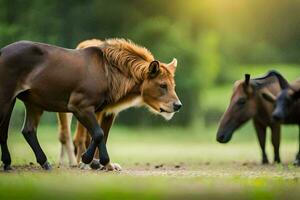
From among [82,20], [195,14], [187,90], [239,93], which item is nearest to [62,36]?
[82,20]

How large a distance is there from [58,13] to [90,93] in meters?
9.71

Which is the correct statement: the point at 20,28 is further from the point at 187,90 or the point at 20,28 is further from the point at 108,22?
the point at 187,90

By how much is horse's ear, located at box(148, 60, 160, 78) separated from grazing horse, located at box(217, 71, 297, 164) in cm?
280

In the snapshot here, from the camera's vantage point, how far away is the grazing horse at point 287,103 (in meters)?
11.0

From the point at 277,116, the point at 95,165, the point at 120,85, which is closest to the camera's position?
the point at 120,85

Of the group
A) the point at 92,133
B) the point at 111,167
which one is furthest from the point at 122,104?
the point at 111,167

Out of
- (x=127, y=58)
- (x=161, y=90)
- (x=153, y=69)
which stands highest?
(x=127, y=58)

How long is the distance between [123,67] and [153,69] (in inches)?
15.5

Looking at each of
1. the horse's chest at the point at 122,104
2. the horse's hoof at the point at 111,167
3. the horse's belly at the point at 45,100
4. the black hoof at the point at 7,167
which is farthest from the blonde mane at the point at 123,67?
the black hoof at the point at 7,167

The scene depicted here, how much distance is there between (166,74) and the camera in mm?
8867

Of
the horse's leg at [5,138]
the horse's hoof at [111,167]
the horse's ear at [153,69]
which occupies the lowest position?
the horse's hoof at [111,167]

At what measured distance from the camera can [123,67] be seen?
8906 mm

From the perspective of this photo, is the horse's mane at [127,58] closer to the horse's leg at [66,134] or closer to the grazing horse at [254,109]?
the horse's leg at [66,134]

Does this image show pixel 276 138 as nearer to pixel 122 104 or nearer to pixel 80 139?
pixel 80 139
